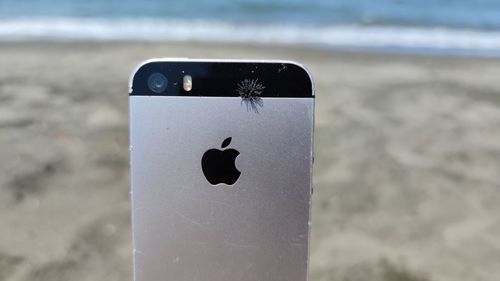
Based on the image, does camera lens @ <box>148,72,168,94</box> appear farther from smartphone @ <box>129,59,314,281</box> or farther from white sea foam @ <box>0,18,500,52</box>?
white sea foam @ <box>0,18,500,52</box>

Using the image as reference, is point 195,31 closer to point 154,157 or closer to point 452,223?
point 452,223

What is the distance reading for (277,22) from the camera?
314 inches

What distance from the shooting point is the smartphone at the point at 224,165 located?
4.76ft

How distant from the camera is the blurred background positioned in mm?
2494

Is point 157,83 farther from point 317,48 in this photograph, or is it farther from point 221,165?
point 317,48

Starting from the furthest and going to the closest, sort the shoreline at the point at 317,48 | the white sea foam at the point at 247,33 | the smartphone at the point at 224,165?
the white sea foam at the point at 247,33 < the shoreline at the point at 317,48 < the smartphone at the point at 224,165

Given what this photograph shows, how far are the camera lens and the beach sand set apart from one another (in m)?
1.14

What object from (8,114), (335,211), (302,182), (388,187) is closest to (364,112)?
(388,187)

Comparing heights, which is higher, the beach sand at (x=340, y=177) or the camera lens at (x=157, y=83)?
the camera lens at (x=157, y=83)

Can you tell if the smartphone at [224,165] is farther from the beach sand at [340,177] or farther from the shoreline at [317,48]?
the shoreline at [317,48]

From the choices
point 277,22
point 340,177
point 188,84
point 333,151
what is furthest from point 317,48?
point 188,84

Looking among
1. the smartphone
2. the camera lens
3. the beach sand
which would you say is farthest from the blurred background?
the camera lens

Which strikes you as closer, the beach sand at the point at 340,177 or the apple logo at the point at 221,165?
the apple logo at the point at 221,165

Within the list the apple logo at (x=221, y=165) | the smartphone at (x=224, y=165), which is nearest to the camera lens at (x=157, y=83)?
the smartphone at (x=224, y=165)
